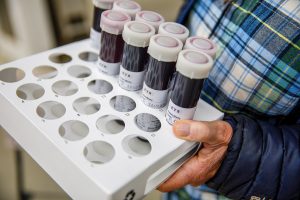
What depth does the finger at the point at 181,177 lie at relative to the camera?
1.95 feet

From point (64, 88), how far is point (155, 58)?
20cm

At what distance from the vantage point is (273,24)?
0.59 m

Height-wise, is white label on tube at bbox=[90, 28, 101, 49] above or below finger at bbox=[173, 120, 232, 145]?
above

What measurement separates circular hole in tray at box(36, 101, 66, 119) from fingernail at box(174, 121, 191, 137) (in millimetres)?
197

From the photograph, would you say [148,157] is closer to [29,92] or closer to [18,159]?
[29,92]

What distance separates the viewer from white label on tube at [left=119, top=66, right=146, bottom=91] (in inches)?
23.2

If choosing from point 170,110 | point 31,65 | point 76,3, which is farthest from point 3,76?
point 76,3

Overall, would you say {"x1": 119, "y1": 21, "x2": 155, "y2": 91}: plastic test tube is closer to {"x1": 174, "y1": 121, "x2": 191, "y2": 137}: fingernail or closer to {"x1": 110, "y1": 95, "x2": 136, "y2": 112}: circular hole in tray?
{"x1": 110, "y1": 95, "x2": 136, "y2": 112}: circular hole in tray

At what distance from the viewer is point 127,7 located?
0.65 meters

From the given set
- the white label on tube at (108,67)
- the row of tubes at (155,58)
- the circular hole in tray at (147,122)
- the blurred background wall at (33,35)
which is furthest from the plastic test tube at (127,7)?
the blurred background wall at (33,35)

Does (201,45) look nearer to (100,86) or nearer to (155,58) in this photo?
(155,58)

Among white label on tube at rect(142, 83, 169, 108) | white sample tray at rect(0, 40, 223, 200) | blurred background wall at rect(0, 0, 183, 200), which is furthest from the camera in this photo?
blurred background wall at rect(0, 0, 183, 200)

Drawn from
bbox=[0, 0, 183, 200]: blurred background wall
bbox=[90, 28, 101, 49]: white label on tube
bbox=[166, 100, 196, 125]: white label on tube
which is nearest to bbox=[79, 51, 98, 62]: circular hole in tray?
bbox=[90, 28, 101, 49]: white label on tube

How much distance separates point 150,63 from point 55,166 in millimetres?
224
